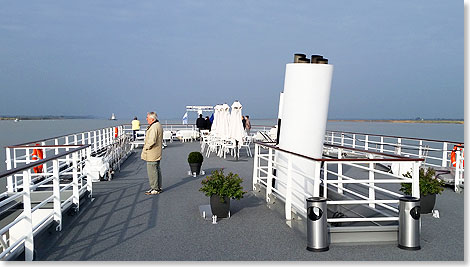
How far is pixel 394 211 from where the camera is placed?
4.70m

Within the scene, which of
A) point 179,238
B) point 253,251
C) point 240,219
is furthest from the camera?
point 240,219

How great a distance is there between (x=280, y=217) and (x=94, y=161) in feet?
16.0

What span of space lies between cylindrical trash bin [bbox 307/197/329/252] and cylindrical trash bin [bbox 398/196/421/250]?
77 centimetres

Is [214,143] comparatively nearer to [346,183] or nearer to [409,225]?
[346,183]

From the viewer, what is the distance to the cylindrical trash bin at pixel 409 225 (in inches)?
162

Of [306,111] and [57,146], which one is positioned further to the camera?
[57,146]

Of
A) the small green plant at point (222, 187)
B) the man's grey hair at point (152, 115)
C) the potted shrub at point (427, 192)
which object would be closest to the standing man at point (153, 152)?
the man's grey hair at point (152, 115)

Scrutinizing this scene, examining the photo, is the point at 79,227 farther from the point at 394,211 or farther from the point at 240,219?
the point at 394,211

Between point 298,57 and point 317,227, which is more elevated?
point 298,57

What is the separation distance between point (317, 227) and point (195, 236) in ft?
4.57

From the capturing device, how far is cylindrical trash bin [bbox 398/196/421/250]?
13.5 feet

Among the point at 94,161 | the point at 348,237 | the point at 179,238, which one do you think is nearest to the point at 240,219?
the point at 179,238

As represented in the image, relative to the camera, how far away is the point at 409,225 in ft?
13.5

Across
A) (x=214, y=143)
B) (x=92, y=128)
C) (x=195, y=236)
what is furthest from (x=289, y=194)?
(x=92, y=128)
